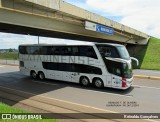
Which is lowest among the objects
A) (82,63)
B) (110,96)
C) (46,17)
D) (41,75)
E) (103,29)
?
(110,96)

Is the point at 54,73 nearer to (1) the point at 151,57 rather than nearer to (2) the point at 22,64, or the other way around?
(2) the point at 22,64

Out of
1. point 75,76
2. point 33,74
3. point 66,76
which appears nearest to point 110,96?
point 75,76

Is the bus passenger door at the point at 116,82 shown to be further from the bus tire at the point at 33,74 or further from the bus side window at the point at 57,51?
the bus tire at the point at 33,74

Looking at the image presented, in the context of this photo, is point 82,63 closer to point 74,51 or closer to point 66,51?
point 74,51

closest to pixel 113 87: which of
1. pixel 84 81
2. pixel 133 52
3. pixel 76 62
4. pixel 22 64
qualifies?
pixel 84 81

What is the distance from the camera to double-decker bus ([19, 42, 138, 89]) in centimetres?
1545

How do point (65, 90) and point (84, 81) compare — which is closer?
point (65, 90)

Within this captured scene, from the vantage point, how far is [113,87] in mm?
15781

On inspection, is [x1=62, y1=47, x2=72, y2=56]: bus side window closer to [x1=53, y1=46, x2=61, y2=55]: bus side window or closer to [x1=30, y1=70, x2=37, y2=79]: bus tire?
[x1=53, y1=46, x2=61, y2=55]: bus side window

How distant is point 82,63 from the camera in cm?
1728

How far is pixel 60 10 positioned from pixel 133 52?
26032mm

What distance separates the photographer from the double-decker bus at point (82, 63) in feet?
50.7

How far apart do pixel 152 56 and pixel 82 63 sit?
70.1 feet

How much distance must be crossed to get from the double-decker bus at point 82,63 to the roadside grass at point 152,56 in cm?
1688
